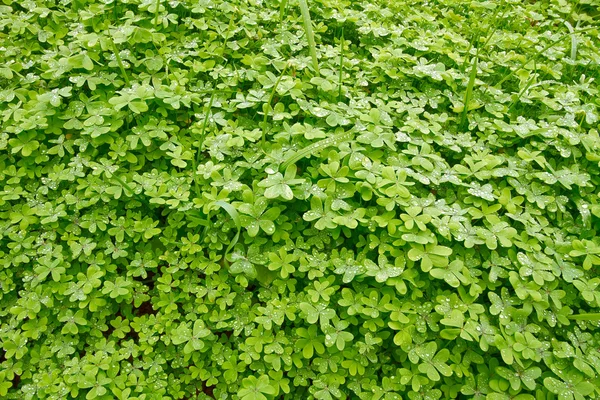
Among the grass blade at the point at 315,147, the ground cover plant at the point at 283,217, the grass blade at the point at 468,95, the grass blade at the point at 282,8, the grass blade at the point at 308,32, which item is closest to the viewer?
the ground cover plant at the point at 283,217

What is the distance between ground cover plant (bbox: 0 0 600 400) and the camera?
2221mm

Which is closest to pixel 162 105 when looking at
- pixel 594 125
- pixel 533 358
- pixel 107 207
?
pixel 107 207

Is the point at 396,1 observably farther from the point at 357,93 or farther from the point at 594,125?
the point at 594,125

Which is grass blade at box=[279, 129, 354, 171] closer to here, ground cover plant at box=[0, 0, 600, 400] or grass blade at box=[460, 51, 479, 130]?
ground cover plant at box=[0, 0, 600, 400]

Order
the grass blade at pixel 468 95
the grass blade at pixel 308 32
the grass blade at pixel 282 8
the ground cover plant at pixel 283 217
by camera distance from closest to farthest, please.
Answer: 1. the ground cover plant at pixel 283 217
2. the grass blade at pixel 468 95
3. the grass blade at pixel 308 32
4. the grass blade at pixel 282 8

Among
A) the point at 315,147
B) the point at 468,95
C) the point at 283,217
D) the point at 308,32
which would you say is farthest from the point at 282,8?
the point at 283,217

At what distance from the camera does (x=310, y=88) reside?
9.74 feet

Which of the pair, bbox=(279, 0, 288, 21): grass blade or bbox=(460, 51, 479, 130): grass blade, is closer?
bbox=(460, 51, 479, 130): grass blade

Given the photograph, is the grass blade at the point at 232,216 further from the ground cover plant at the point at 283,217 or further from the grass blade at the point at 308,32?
the grass blade at the point at 308,32

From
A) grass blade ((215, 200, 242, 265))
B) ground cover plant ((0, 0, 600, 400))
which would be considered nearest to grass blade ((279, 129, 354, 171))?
ground cover plant ((0, 0, 600, 400))

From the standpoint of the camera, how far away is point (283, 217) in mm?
2443

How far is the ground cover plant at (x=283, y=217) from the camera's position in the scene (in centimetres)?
222

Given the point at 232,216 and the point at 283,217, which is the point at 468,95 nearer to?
the point at 283,217

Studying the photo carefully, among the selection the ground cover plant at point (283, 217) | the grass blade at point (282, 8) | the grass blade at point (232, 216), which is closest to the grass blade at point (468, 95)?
the ground cover plant at point (283, 217)
